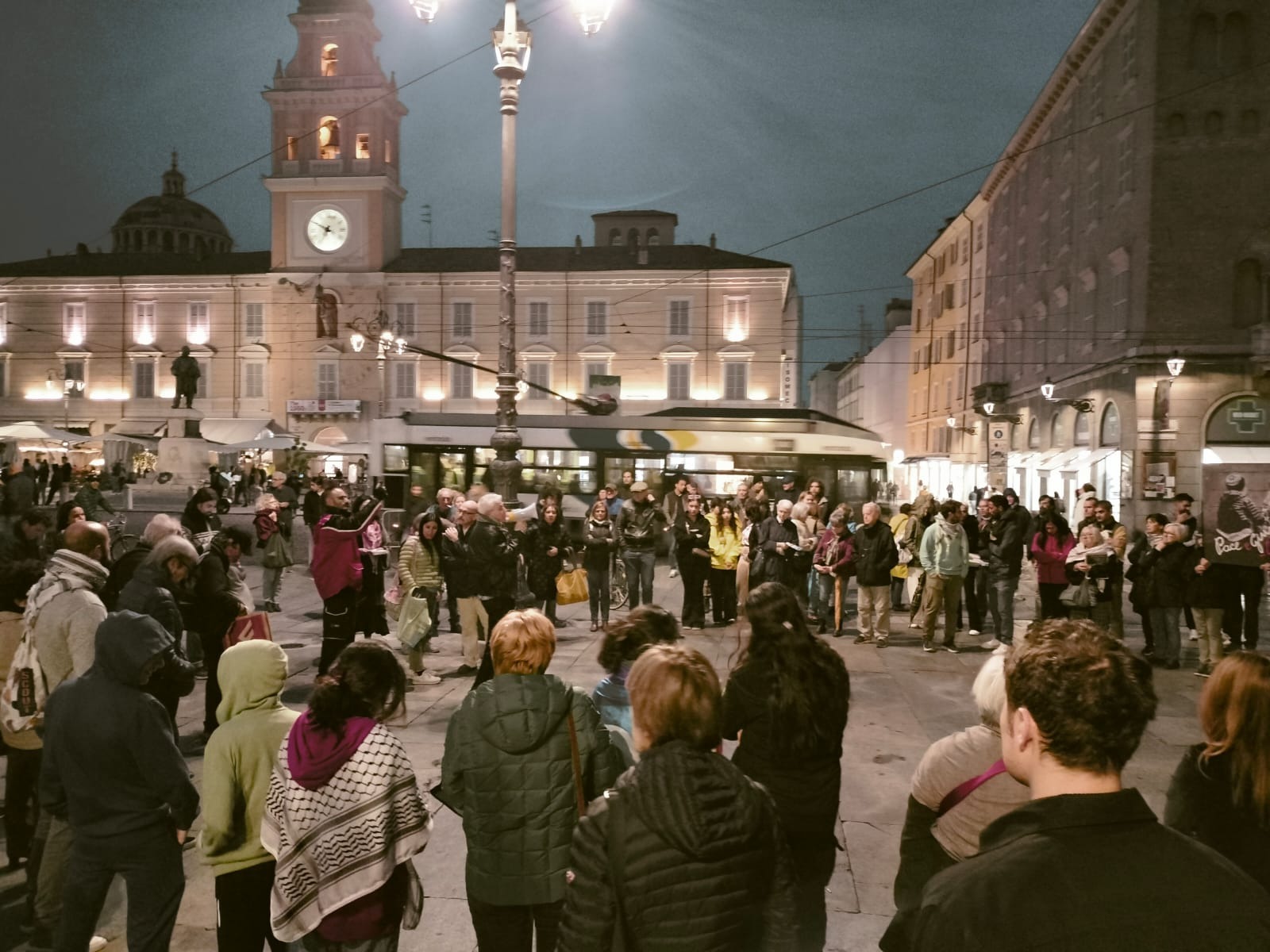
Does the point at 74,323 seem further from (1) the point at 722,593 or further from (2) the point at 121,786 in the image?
(2) the point at 121,786

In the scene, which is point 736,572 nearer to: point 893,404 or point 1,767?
point 1,767

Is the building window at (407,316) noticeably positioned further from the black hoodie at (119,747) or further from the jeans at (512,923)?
the jeans at (512,923)

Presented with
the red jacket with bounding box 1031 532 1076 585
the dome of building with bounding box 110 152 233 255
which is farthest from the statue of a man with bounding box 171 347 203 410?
the dome of building with bounding box 110 152 233 255

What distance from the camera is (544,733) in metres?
2.98

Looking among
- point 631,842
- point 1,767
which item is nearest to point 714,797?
point 631,842

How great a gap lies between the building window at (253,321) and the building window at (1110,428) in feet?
135

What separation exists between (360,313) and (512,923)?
47.1m

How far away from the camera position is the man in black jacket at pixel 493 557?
8031 mm

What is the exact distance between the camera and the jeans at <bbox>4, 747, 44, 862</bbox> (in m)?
4.71

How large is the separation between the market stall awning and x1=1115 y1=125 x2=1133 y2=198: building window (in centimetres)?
3420

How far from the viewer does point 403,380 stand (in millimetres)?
46875

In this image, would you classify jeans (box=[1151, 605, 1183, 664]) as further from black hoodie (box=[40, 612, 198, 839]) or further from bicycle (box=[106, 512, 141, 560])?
bicycle (box=[106, 512, 141, 560])

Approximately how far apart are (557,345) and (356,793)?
4479cm

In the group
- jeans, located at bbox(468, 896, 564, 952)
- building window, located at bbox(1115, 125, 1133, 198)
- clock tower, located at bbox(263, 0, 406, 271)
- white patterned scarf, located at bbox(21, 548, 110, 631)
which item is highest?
clock tower, located at bbox(263, 0, 406, 271)
